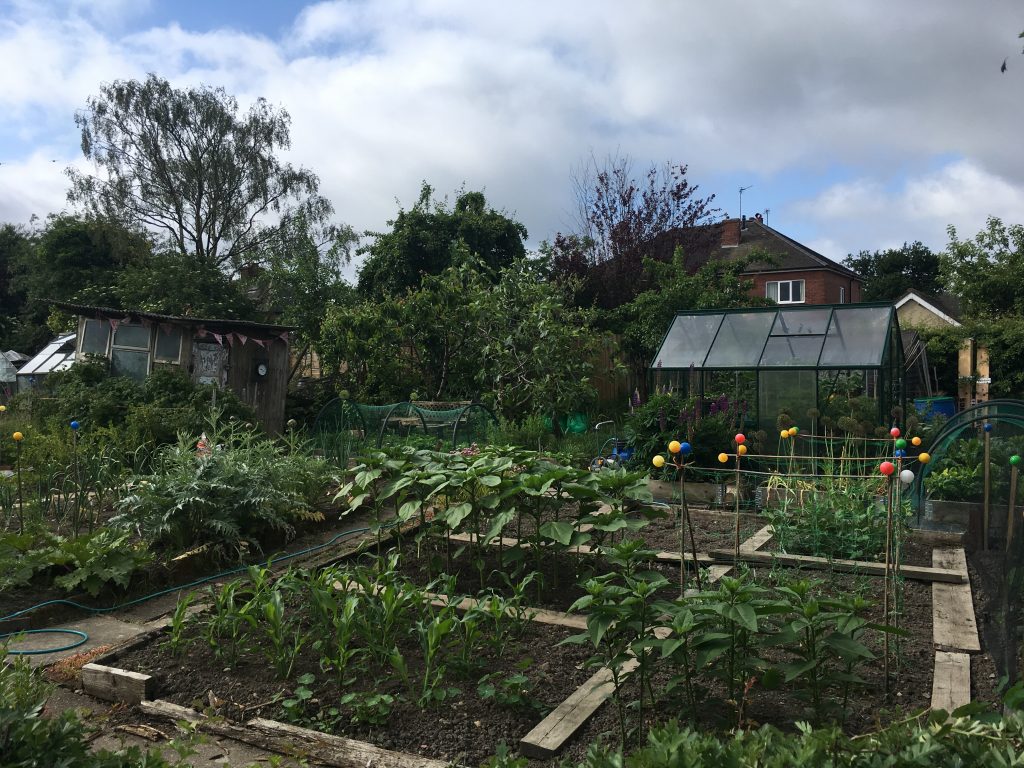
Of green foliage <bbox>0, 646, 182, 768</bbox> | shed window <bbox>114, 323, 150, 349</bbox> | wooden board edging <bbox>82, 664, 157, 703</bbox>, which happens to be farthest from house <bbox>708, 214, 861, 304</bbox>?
green foliage <bbox>0, 646, 182, 768</bbox>

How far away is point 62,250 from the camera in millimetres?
25031

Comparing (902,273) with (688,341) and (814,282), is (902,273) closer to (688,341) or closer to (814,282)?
(814,282)

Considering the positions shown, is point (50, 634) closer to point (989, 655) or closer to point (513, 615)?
point (513, 615)

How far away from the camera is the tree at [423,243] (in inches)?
770

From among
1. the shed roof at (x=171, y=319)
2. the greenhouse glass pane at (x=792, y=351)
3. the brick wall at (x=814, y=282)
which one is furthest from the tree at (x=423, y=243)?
the brick wall at (x=814, y=282)

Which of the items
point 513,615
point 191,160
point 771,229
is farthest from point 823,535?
point 771,229

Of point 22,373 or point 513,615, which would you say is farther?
point 22,373

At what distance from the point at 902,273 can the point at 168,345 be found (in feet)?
156

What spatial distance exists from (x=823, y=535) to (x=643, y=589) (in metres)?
3.08

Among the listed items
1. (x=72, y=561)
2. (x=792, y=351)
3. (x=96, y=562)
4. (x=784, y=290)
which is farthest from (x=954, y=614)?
(x=784, y=290)

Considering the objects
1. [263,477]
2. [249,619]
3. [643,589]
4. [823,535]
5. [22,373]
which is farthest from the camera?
[22,373]

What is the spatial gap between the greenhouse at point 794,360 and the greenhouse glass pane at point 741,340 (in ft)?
0.04

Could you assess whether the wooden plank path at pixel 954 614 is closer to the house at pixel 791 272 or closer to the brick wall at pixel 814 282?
the house at pixel 791 272

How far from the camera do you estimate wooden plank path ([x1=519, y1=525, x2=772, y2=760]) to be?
2.72 metres
